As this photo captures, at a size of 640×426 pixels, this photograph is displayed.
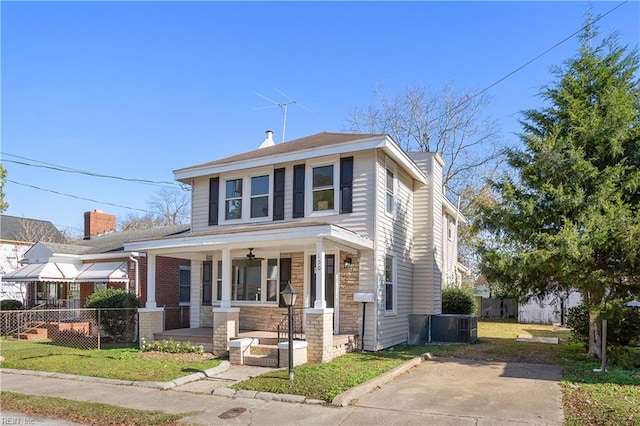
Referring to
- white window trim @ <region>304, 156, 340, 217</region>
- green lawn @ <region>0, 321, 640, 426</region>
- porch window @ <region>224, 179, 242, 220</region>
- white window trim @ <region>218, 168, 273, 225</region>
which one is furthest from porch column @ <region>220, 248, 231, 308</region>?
porch window @ <region>224, 179, 242, 220</region>

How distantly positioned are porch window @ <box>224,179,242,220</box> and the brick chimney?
1305 cm

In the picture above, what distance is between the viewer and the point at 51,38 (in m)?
11.4

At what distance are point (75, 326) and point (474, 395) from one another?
15.3 metres

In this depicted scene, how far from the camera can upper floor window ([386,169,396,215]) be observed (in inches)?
530

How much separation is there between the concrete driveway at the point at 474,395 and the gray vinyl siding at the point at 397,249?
2.59m

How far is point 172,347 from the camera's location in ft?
39.3

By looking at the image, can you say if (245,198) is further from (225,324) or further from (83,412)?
(83,412)

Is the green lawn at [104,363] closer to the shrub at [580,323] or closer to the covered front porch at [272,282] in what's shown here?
the covered front porch at [272,282]

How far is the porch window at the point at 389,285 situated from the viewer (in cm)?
1352

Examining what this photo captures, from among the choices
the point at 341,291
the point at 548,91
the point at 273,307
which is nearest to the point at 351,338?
the point at 341,291

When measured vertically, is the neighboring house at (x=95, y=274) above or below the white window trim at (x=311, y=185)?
below

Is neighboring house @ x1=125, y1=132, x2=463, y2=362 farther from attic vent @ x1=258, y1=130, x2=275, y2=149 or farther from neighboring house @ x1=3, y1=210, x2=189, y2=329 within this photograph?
neighboring house @ x1=3, y1=210, x2=189, y2=329

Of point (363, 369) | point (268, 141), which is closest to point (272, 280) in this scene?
point (363, 369)

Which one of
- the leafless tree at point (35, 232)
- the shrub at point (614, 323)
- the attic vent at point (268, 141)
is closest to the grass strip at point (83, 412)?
the shrub at point (614, 323)
